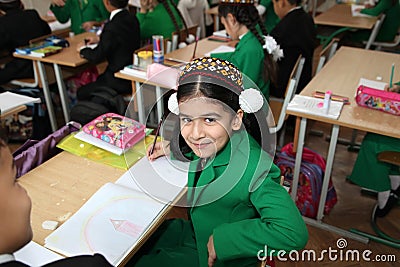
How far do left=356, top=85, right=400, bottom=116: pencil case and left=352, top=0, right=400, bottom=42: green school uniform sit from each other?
270 cm

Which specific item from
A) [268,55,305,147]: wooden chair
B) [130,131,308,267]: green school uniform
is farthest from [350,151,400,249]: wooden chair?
[130,131,308,267]: green school uniform

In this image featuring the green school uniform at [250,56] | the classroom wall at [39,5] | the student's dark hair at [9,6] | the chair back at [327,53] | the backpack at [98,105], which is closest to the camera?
the green school uniform at [250,56]

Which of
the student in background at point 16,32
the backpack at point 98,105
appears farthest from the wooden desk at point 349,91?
the student in background at point 16,32

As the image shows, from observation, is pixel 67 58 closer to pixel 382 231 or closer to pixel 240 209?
pixel 240 209

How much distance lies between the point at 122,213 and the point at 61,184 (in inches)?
11.3

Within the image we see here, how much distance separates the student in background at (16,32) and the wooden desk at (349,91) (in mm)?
2206

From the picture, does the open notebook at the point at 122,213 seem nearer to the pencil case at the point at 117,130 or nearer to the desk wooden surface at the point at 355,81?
the pencil case at the point at 117,130

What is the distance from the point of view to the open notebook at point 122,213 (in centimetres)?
104

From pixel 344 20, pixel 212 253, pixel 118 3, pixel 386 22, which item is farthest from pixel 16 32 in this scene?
pixel 386 22

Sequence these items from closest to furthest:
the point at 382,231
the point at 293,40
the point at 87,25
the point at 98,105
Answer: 1. the point at 382,231
2. the point at 98,105
3. the point at 293,40
4. the point at 87,25

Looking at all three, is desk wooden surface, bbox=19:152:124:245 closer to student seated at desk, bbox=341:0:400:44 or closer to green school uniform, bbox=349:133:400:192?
green school uniform, bbox=349:133:400:192

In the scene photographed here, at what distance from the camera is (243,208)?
1.11 metres

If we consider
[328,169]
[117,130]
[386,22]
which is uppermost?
[117,130]

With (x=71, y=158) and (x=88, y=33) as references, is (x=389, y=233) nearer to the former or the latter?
(x=71, y=158)
